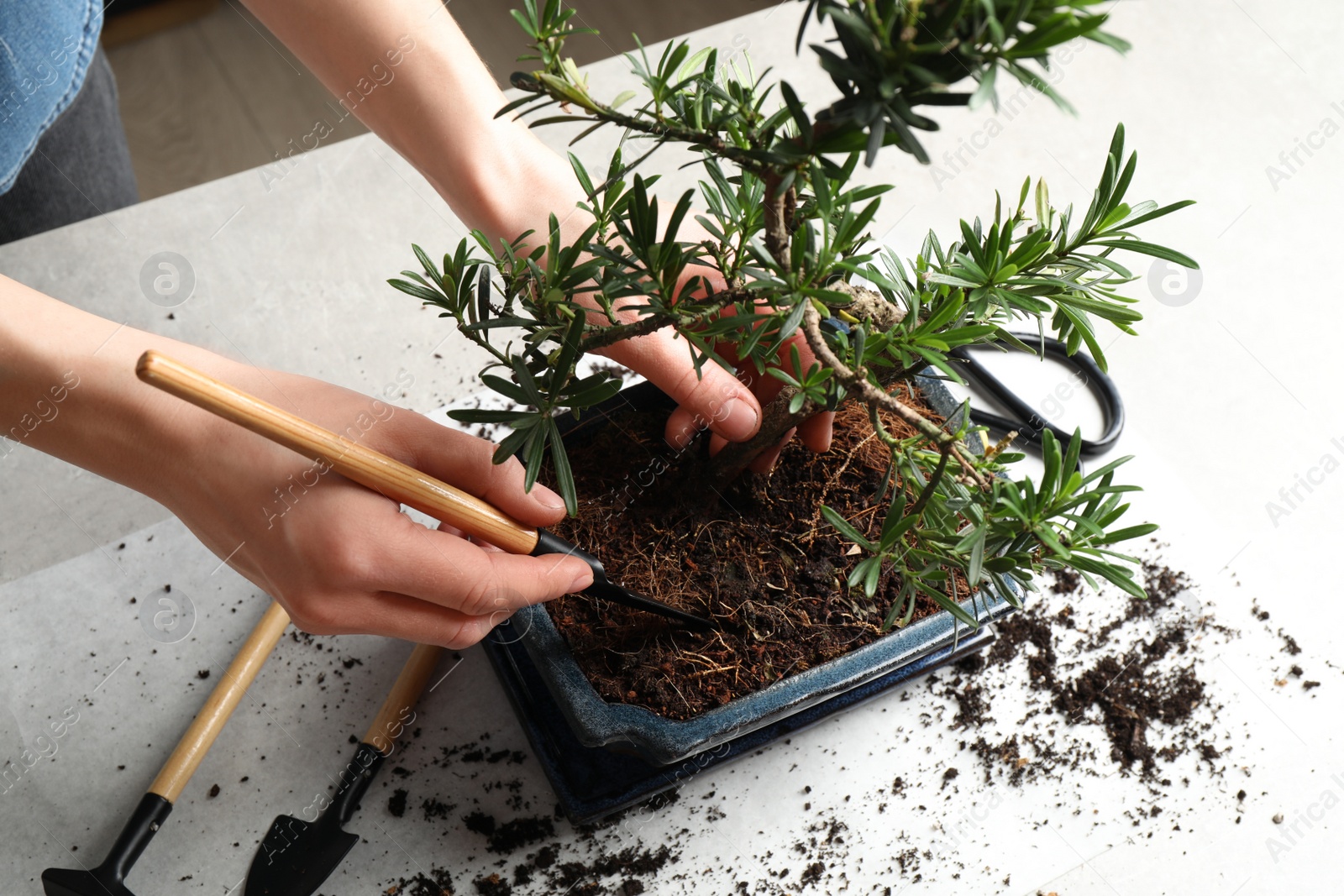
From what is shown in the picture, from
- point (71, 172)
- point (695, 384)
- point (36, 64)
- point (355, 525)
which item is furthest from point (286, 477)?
point (71, 172)

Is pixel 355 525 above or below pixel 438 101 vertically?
below

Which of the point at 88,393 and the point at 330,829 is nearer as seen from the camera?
the point at 88,393

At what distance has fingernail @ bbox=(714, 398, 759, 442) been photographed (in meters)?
0.83

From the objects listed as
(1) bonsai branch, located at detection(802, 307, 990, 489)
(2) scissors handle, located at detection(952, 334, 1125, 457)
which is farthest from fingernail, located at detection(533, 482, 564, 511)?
(2) scissors handle, located at detection(952, 334, 1125, 457)

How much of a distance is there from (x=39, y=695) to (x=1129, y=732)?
127cm

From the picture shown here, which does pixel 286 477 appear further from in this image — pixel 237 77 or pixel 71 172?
pixel 237 77

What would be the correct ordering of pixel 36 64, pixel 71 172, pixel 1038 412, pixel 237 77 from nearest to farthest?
pixel 36 64
pixel 1038 412
pixel 71 172
pixel 237 77

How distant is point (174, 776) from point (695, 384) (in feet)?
2.28

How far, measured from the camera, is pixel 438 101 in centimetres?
94

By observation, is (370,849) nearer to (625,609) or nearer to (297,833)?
(297,833)

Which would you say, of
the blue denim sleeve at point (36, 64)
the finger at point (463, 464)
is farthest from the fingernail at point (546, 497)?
the blue denim sleeve at point (36, 64)

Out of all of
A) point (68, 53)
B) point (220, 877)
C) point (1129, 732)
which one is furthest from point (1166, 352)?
point (68, 53)

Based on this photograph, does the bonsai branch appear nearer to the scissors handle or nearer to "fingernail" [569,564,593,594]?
"fingernail" [569,564,593,594]

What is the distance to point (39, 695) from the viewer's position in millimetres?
1061
